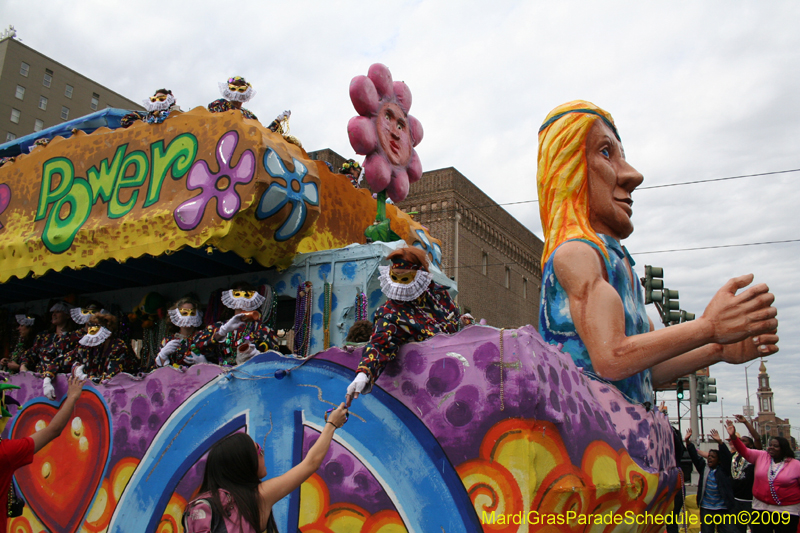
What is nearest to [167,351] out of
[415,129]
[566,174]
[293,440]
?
[293,440]

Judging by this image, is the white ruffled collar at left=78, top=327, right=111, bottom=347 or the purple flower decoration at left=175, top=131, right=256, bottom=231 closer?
the purple flower decoration at left=175, top=131, right=256, bottom=231

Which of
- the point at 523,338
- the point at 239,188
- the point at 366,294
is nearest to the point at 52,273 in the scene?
the point at 239,188

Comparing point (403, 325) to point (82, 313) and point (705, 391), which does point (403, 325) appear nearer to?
point (82, 313)

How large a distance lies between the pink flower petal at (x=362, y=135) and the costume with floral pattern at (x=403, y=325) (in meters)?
2.92

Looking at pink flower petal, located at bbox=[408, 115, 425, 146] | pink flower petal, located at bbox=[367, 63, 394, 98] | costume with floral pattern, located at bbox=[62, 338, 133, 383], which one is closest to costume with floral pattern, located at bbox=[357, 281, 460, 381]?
pink flower petal, located at bbox=[367, 63, 394, 98]

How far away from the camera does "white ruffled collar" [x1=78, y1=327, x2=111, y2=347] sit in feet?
21.1

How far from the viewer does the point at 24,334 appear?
7.92 m

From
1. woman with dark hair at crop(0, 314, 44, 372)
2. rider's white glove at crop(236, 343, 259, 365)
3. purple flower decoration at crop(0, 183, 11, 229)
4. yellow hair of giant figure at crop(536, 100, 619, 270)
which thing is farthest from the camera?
woman with dark hair at crop(0, 314, 44, 372)

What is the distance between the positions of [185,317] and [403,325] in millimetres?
3051

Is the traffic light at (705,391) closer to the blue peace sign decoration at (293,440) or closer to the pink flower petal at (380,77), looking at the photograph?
the pink flower petal at (380,77)

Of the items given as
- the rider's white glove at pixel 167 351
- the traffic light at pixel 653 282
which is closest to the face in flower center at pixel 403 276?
the rider's white glove at pixel 167 351

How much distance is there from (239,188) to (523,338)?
10.2 feet

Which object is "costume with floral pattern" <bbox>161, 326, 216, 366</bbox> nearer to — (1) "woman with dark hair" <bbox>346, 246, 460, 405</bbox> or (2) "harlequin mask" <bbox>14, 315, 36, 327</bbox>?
(1) "woman with dark hair" <bbox>346, 246, 460, 405</bbox>

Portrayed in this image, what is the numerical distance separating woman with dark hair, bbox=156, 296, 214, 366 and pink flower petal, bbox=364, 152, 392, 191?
2239 millimetres
